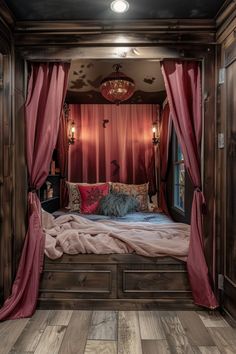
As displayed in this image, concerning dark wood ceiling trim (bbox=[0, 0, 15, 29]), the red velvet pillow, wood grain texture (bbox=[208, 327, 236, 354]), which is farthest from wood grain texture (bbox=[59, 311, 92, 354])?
dark wood ceiling trim (bbox=[0, 0, 15, 29])

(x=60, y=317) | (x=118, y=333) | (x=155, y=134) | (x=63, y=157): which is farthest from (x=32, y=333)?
(x=155, y=134)

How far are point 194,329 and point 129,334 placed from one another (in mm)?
497

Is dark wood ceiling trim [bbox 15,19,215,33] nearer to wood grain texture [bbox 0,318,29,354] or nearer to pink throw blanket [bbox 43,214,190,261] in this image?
pink throw blanket [bbox 43,214,190,261]

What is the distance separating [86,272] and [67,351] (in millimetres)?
712

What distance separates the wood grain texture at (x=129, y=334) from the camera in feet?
6.17

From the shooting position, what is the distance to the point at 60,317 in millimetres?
2326

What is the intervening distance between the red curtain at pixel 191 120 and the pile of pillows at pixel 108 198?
1.44 meters

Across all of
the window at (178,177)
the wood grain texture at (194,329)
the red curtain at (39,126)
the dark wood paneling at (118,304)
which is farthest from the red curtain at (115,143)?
the wood grain texture at (194,329)

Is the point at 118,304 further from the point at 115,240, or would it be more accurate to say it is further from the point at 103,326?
Answer: the point at 115,240

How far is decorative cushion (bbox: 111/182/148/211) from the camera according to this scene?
170 inches

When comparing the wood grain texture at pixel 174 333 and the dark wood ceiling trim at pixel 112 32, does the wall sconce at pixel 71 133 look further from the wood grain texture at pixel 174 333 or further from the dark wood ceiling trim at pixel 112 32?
the wood grain texture at pixel 174 333

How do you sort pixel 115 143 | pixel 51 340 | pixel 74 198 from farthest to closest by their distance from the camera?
pixel 115 143, pixel 74 198, pixel 51 340

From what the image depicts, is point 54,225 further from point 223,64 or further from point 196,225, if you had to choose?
point 223,64

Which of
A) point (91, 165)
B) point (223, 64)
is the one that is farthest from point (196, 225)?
point (91, 165)
